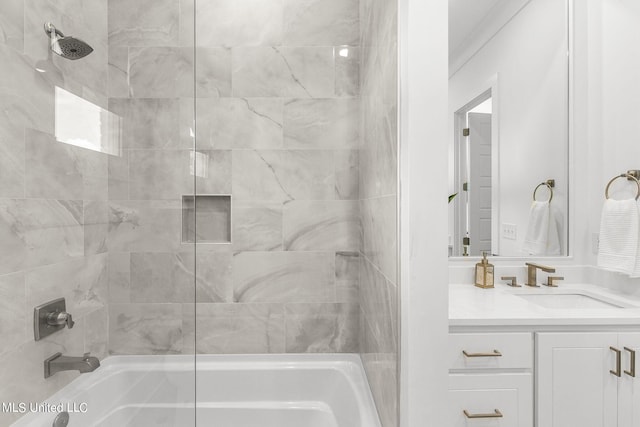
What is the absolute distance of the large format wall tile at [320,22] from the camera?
6.36 ft

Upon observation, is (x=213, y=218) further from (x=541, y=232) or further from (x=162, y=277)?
(x=541, y=232)

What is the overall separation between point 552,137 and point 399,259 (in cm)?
139

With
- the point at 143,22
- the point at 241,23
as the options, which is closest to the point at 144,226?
the point at 143,22

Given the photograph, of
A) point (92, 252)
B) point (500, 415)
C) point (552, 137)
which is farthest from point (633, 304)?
point (92, 252)

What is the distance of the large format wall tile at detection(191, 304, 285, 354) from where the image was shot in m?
1.93

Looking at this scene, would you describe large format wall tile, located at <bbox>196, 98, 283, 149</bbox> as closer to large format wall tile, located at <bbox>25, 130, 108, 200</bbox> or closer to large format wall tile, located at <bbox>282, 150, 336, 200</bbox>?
large format wall tile, located at <bbox>282, 150, 336, 200</bbox>

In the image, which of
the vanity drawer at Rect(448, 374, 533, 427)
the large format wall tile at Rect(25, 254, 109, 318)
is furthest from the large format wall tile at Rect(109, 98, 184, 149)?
the vanity drawer at Rect(448, 374, 533, 427)

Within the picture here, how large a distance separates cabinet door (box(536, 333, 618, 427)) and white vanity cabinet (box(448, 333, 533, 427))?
0.16ft

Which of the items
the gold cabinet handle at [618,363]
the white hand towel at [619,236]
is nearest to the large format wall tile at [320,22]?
the white hand towel at [619,236]

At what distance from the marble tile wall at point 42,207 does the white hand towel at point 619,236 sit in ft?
6.59

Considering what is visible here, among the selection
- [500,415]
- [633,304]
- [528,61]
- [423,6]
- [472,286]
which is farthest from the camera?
[528,61]

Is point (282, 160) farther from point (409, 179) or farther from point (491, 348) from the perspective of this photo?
point (491, 348)

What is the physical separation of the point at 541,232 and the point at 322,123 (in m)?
1.28

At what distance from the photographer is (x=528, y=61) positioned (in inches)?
75.7
